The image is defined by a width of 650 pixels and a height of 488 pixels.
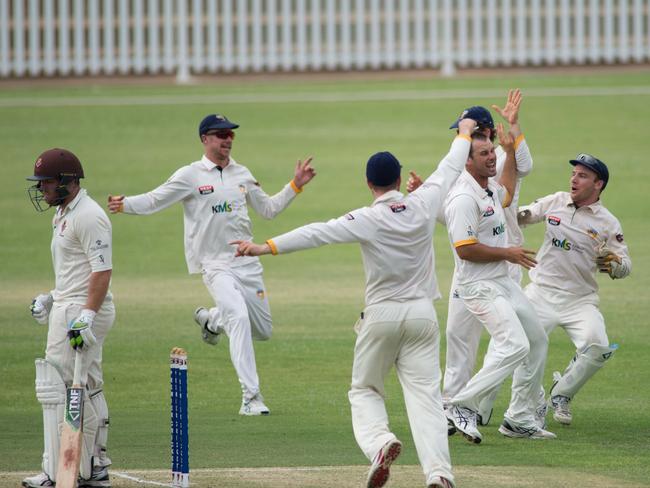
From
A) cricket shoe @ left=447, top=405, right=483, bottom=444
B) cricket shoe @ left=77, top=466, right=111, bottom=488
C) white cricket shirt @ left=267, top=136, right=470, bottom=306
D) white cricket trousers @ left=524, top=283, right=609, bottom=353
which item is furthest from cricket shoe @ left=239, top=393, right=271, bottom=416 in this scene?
white cricket shirt @ left=267, top=136, right=470, bottom=306

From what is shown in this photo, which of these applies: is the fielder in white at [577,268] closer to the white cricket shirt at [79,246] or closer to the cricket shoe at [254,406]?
the cricket shoe at [254,406]

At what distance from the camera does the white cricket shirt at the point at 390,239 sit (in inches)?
324

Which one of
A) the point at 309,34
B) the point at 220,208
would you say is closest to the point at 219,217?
the point at 220,208

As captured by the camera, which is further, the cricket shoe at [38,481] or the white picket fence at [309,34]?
the white picket fence at [309,34]

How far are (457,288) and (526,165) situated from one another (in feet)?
4.16

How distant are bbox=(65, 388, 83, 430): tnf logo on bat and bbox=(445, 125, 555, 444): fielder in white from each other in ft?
9.28

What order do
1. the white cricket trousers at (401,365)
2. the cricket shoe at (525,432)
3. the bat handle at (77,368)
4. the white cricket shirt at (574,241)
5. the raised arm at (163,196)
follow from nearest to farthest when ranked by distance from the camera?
1. the bat handle at (77,368)
2. the white cricket trousers at (401,365)
3. the cricket shoe at (525,432)
4. the white cricket shirt at (574,241)
5. the raised arm at (163,196)

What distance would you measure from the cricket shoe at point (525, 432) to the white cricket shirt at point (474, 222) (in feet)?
3.83

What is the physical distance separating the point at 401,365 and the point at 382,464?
28.6 inches

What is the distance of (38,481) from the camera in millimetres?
8375

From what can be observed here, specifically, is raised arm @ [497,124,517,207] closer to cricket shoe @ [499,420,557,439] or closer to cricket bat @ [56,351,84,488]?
cricket shoe @ [499,420,557,439]

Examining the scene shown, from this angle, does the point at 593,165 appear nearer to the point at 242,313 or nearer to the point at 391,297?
the point at 391,297

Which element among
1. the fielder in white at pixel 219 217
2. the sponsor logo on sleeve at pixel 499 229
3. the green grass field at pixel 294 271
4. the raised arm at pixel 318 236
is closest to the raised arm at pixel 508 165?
the sponsor logo on sleeve at pixel 499 229

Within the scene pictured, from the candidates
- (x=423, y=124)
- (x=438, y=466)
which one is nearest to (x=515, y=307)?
(x=438, y=466)
